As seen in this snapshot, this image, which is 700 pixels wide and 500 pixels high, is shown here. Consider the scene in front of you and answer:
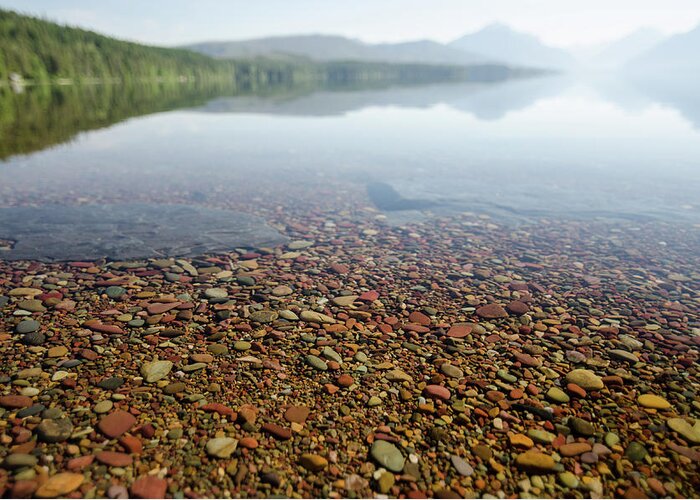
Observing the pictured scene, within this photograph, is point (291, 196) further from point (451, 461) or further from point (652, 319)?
point (451, 461)

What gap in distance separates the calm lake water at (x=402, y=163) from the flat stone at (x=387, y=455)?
36.8 ft

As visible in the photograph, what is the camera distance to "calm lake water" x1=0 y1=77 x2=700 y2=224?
671 inches

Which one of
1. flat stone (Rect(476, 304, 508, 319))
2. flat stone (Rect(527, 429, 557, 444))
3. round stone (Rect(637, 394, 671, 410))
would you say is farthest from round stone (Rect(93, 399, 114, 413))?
round stone (Rect(637, 394, 671, 410))

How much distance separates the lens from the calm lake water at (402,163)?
1703 cm

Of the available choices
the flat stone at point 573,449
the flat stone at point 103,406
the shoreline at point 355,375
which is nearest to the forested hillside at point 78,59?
the shoreline at point 355,375

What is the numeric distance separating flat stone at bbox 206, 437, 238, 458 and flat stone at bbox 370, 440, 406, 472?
1.49 m

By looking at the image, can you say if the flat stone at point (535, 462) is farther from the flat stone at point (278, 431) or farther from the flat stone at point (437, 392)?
the flat stone at point (278, 431)

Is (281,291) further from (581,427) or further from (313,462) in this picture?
(581,427)

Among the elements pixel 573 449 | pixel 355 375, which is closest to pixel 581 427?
pixel 573 449

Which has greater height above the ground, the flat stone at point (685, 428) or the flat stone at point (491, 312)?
the flat stone at point (685, 428)

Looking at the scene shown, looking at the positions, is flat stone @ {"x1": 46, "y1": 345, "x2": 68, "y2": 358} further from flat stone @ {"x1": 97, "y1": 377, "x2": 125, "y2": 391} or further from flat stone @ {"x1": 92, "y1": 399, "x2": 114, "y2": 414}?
flat stone @ {"x1": 92, "y1": 399, "x2": 114, "y2": 414}

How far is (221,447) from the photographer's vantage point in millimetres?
4887

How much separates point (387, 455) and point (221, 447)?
1.77 m

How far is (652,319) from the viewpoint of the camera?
8.20m
